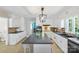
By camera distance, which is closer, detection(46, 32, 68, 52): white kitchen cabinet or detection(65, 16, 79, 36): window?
detection(65, 16, 79, 36): window

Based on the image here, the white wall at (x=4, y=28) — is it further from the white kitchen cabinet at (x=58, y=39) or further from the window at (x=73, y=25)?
the window at (x=73, y=25)

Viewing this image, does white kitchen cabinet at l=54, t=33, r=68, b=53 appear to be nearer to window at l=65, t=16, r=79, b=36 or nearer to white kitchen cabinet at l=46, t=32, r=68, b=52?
white kitchen cabinet at l=46, t=32, r=68, b=52

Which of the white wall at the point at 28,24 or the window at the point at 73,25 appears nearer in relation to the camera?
the window at the point at 73,25

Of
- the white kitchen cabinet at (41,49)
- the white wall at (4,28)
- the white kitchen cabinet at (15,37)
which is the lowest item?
the white kitchen cabinet at (41,49)

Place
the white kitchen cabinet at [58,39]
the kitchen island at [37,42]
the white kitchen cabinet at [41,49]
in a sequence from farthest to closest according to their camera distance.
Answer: the kitchen island at [37,42] < the white kitchen cabinet at [58,39] < the white kitchen cabinet at [41,49]

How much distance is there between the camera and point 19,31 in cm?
242

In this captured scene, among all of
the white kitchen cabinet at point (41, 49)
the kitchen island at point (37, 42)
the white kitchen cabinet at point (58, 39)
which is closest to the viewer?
the white kitchen cabinet at point (41, 49)

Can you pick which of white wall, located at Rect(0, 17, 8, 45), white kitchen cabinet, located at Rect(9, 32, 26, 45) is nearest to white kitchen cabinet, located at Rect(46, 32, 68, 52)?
white kitchen cabinet, located at Rect(9, 32, 26, 45)

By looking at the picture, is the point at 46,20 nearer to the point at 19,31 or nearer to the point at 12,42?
the point at 19,31

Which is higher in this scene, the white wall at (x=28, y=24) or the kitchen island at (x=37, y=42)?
the white wall at (x=28, y=24)

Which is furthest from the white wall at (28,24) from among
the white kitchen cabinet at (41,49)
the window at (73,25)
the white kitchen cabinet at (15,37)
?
the window at (73,25)
